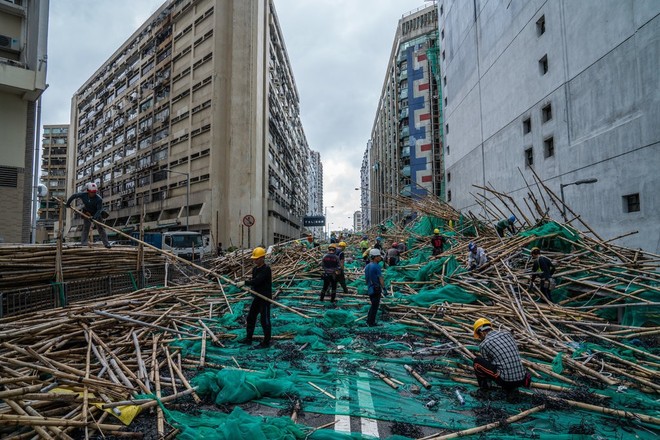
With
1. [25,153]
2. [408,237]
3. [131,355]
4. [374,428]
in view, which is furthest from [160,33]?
[374,428]

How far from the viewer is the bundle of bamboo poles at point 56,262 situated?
7.52 meters

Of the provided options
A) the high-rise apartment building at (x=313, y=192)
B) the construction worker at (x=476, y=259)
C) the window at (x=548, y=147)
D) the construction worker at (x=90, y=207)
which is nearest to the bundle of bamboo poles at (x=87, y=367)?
the construction worker at (x=90, y=207)

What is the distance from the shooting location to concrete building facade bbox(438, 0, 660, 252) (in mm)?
12336

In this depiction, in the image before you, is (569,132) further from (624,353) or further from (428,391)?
(428,391)

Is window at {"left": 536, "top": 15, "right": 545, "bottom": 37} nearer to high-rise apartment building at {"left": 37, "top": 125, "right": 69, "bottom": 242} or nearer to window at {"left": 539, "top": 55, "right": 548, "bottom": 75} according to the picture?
window at {"left": 539, "top": 55, "right": 548, "bottom": 75}

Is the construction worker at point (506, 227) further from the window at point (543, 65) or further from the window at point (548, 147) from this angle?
the window at point (543, 65)

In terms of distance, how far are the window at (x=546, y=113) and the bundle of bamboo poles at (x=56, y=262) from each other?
2059 cm

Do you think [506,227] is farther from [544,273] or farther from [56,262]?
[56,262]

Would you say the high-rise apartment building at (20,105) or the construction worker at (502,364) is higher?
the high-rise apartment building at (20,105)

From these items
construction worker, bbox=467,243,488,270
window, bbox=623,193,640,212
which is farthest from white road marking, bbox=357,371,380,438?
window, bbox=623,193,640,212

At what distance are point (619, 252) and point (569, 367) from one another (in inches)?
279

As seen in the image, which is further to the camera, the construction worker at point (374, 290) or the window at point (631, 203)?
the window at point (631, 203)

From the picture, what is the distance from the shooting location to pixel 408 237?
68.2ft

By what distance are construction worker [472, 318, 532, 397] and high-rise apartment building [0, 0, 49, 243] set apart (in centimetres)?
1974
